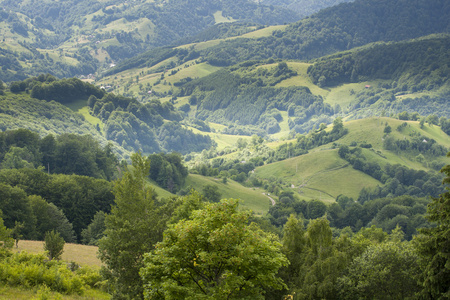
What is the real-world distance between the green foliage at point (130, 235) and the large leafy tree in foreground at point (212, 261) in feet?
33.4

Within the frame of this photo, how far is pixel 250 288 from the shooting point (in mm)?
21156

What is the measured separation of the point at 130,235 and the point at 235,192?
124 meters

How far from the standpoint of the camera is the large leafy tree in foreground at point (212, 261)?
19734mm

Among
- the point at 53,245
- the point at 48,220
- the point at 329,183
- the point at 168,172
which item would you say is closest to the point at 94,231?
the point at 48,220

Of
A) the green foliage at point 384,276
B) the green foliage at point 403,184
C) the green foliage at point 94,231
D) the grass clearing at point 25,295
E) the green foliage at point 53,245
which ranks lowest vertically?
the green foliage at point 403,184

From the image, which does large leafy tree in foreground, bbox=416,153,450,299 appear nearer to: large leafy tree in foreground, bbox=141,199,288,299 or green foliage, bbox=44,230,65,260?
large leafy tree in foreground, bbox=141,199,288,299

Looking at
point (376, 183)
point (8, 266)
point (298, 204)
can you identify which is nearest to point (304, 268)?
point (8, 266)

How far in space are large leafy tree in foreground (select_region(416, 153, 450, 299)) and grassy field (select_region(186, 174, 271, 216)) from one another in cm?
11921

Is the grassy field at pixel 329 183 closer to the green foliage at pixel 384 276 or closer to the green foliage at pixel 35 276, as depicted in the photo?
Answer: the green foliage at pixel 384 276

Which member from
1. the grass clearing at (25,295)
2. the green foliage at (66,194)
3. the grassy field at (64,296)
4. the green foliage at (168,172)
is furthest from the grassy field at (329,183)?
the grass clearing at (25,295)

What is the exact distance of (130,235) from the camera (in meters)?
32.7

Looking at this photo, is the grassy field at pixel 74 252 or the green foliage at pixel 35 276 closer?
the green foliage at pixel 35 276

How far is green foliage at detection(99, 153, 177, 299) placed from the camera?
1229 inches

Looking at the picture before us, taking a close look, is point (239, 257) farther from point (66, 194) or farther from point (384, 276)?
point (66, 194)
